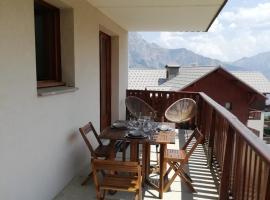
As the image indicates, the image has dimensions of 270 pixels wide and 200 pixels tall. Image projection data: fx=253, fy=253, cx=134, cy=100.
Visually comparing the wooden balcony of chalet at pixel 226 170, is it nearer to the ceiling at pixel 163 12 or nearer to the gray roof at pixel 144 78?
the ceiling at pixel 163 12

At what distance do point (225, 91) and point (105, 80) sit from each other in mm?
10182

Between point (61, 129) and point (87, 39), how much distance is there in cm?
141

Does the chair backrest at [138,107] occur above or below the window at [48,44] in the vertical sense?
below

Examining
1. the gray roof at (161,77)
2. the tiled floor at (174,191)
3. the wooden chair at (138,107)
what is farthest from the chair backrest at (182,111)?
the gray roof at (161,77)

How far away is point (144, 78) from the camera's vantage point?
60.3 ft

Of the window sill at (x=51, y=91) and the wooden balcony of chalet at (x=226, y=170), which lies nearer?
the wooden balcony of chalet at (x=226, y=170)

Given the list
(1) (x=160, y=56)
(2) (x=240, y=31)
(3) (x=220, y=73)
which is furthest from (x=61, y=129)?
(2) (x=240, y=31)

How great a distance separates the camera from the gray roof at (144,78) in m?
17.4

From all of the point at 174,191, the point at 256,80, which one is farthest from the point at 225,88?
the point at 174,191

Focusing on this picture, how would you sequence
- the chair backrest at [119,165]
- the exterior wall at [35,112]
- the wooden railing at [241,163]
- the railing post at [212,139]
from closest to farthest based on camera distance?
the wooden railing at [241,163] → the exterior wall at [35,112] → the chair backrest at [119,165] → the railing post at [212,139]

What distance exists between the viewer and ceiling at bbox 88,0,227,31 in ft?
11.8

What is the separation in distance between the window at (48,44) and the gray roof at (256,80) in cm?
1658

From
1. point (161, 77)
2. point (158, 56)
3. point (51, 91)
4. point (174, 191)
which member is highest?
point (158, 56)

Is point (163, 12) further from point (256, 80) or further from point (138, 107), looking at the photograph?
point (256, 80)
